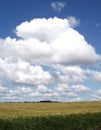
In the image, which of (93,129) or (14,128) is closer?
(14,128)

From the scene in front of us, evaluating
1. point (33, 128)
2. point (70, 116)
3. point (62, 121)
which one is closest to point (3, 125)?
point (33, 128)

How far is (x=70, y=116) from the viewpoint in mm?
23328

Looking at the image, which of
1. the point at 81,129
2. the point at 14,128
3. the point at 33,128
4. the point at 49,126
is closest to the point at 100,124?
the point at 81,129

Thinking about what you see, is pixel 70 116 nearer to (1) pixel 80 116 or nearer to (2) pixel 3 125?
(1) pixel 80 116

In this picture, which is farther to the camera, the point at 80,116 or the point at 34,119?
the point at 80,116

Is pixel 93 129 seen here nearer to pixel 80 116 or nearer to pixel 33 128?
pixel 80 116

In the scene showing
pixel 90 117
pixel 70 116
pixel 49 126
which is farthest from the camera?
pixel 90 117

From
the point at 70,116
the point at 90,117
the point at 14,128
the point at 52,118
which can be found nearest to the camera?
the point at 14,128

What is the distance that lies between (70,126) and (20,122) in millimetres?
4054

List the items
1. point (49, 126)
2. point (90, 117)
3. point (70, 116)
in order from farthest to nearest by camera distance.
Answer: point (90, 117) → point (70, 116) → point (49, 126)

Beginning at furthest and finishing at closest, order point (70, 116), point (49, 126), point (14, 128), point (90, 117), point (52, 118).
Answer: point (90, 117) → point (70, 116) → point (52, 118) → point (49, 126) → point (14, 128)

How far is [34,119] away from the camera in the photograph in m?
20.5

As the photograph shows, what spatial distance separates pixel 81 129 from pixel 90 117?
3.64m

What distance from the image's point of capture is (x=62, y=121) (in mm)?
21719
